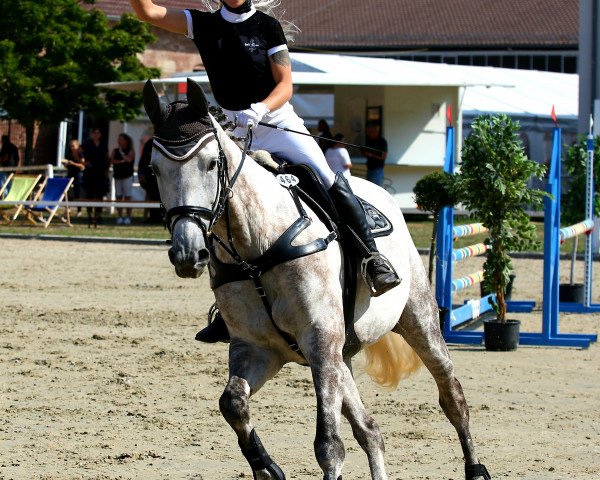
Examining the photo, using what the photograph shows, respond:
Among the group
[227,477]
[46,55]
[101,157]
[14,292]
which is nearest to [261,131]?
[227,477]

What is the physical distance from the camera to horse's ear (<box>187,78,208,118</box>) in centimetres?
502

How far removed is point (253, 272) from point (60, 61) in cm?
2709

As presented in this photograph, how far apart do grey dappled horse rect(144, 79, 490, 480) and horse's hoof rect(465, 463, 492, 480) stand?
0.84 m

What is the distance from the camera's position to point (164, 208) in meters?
4.93

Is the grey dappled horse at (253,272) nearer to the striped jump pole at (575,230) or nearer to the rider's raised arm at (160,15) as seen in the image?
the rider's raised arm at (160,15)

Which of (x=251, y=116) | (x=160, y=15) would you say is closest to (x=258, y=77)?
(x=251, y=116)

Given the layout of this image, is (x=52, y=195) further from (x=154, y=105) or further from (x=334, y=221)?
(x=154, y=105)

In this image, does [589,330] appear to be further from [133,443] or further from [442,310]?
[133,443]

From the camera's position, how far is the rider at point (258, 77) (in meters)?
5.73

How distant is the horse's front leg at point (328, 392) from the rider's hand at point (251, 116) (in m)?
0.99

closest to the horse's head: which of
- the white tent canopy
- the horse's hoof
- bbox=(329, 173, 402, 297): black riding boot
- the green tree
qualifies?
bbox=(329, 173, 402, 297): black riding boot

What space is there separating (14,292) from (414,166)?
49.5ft

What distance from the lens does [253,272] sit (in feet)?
17.8

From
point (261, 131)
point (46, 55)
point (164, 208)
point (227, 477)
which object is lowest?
point (227, 477)
